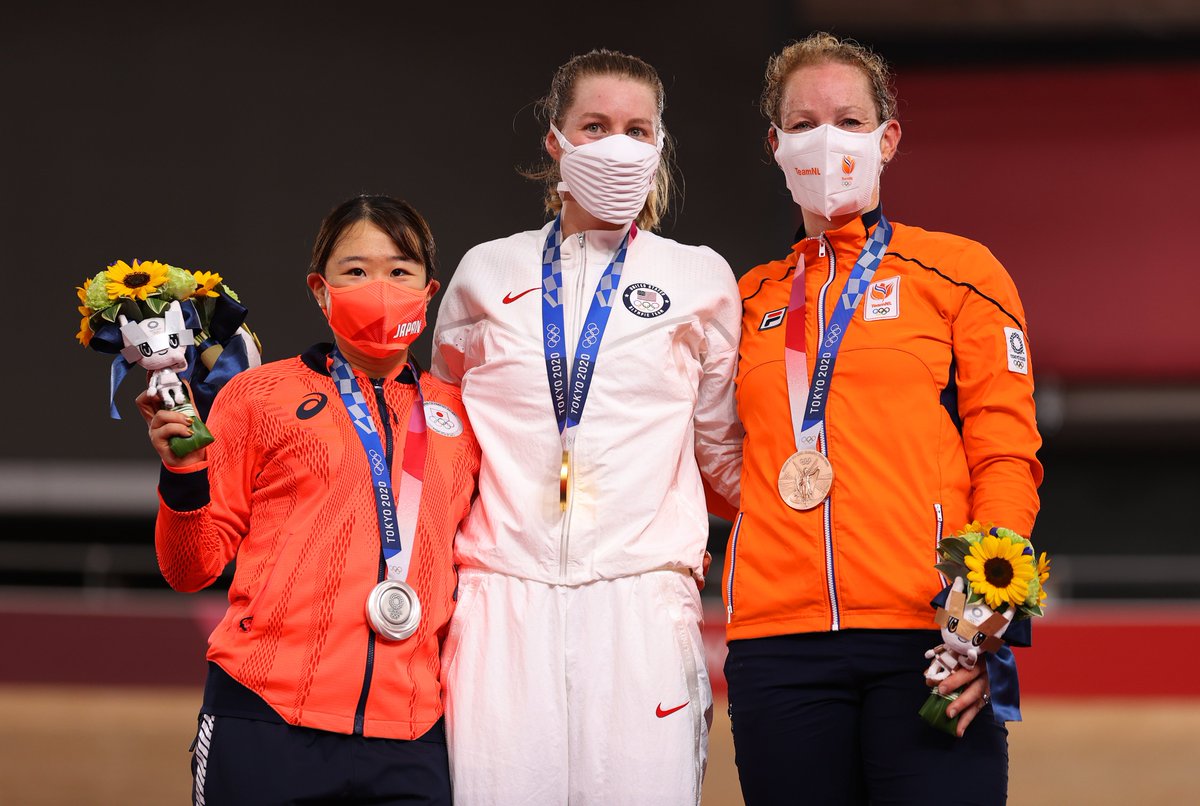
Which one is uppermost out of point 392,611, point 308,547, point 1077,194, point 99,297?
point 1077,194

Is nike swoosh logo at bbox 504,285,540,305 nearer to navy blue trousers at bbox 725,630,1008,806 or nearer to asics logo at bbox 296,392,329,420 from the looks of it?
asics logo at bbox 296,392,329,420

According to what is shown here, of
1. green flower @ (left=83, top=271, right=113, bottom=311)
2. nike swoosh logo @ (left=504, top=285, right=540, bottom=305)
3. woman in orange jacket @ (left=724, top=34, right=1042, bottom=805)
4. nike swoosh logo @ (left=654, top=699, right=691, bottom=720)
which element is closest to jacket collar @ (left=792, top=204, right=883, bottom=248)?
woman in orange jacket @ (left=724, top=34, right=1042, bottom=805)

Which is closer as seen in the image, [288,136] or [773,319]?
A: [773,319]

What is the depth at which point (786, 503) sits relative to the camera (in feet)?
7.79

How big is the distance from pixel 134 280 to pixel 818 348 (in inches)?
47.7

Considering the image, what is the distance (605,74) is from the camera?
2662mm

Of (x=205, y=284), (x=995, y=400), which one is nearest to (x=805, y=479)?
(x=995, y=400)

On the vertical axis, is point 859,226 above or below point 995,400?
above

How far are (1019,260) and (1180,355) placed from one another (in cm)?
125

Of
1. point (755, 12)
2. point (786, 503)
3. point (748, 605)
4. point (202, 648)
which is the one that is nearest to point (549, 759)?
point (748, 605)

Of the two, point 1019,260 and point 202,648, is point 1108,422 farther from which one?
point 202,648

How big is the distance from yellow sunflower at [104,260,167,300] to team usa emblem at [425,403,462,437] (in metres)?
0.54

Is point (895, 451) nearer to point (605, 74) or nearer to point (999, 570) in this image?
point (999, 570)

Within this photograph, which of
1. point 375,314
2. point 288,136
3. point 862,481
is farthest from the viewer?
point 288,136
